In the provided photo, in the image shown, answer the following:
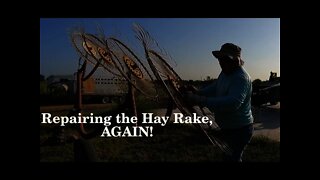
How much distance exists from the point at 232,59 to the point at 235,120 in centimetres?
61

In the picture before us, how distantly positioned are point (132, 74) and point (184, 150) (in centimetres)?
94

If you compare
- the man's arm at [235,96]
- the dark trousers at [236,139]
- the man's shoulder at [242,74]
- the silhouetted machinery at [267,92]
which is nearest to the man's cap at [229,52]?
the man's shoulder at [242,74]

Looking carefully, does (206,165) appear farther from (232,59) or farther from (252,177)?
(232,59)

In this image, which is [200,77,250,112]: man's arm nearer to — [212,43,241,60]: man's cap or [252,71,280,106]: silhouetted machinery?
[252,71,280,106]: silhouetted machinery

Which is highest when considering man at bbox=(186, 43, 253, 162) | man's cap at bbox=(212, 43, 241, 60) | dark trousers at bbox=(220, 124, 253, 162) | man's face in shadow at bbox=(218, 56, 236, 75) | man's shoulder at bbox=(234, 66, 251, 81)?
man's cap at bbox=(212, 43, 241, 60)

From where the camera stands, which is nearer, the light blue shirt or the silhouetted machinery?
the light blue shirt

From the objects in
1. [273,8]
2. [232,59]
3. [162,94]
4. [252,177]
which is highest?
[273,8]

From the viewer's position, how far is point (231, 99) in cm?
514

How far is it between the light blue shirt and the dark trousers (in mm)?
50

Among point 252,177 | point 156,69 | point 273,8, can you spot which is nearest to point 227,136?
point 252,177

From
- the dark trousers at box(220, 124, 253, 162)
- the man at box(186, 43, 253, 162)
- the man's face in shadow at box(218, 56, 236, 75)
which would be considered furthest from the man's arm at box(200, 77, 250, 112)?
the dark trousers at box(220, 124, 253, 162)

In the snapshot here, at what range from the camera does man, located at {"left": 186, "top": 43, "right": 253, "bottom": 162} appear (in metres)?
5.16

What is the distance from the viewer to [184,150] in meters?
5.35
